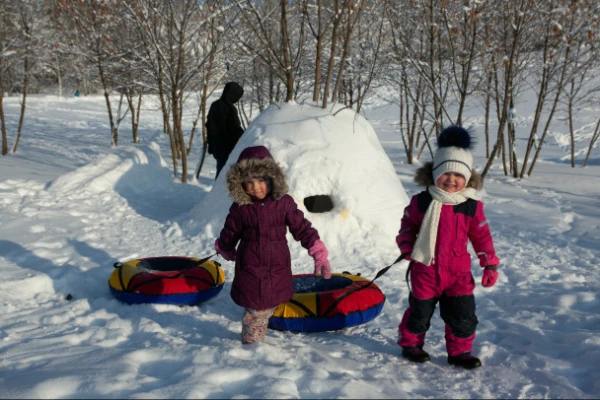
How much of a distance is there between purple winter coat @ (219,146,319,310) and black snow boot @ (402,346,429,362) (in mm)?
810

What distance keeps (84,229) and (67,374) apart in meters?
4.19

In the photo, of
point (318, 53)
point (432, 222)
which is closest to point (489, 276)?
point (432, 222)

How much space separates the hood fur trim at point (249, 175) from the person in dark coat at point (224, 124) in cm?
495

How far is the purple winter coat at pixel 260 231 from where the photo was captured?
2904mm

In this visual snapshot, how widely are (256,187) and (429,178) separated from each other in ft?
3.37

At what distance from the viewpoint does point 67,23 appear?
17.5m

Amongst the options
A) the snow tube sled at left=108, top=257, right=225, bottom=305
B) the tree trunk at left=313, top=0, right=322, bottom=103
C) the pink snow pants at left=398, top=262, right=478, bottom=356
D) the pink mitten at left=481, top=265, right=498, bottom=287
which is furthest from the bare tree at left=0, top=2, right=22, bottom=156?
the pink mitten at left=481, top=265, right=498, bottom=287

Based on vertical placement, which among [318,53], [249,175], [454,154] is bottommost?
[249,175]

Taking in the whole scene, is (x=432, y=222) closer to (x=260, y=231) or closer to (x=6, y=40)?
(x=260, y=231)

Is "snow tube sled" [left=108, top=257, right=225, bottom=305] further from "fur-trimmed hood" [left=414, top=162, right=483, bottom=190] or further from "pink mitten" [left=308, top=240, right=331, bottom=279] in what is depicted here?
"fur-trimmed hood" [left=414, top=162, right=483, bottom=190]

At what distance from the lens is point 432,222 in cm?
270

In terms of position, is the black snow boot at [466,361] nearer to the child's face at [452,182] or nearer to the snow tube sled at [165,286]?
the child's face at [452,182]

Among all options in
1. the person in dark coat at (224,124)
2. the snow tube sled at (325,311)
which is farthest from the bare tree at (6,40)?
the snow tube sled at (325,311)

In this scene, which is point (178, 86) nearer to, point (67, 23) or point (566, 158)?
point (67, 23)
